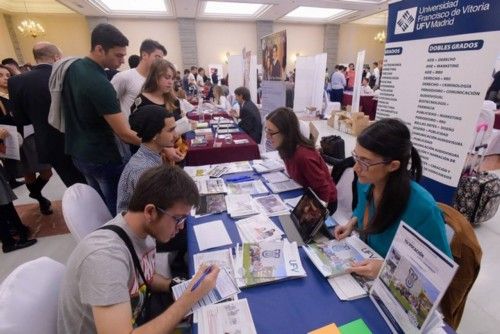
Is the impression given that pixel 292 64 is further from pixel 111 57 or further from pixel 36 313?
pixel 36 313

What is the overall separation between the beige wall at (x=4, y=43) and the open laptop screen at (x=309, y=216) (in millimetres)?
11667

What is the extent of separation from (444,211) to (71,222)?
1.56 meters

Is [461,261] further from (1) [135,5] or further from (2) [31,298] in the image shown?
(1) [135,5]

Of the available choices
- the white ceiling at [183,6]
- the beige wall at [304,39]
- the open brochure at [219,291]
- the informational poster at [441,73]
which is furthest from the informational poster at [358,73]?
the beige wall at [304,39]

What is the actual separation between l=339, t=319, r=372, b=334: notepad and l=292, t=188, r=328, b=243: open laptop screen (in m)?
0.42

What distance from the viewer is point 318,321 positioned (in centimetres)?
84

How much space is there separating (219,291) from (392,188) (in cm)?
77

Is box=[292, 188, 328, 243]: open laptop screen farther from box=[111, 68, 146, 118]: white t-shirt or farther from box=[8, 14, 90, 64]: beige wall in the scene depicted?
box=[8, 14, 90, 64]: beige wall

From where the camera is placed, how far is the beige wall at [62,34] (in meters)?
9.58

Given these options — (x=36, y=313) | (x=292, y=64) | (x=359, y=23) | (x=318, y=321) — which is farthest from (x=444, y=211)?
(x=359, y=23)

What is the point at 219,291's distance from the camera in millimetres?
949

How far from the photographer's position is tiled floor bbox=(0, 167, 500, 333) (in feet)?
5.18

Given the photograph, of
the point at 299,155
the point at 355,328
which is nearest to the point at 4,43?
the point at 299,155

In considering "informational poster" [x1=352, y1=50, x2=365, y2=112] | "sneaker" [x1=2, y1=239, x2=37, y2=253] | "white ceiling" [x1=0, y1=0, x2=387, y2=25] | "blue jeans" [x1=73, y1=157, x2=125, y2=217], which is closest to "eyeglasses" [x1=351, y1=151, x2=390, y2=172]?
"blue jeans" [x1=73, y1=157, x2=125, y2=217]
